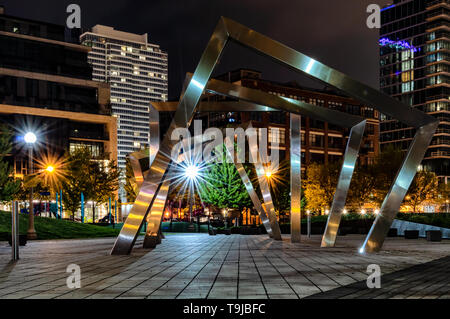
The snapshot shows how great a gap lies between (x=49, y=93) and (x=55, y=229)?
59848 mm

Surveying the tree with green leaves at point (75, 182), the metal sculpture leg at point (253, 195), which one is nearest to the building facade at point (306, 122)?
the tree with green leaves at point (75, 182)

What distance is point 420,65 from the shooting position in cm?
14938

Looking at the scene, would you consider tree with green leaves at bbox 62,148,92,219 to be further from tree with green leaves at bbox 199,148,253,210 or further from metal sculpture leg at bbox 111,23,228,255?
metal sculpture leg at bbox 111,23,228,255

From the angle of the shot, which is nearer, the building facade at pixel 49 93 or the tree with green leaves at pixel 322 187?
the tree with green leaves at pixel 322 187

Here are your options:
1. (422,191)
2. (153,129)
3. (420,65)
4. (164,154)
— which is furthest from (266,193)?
(420,65)

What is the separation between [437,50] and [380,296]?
151287mm

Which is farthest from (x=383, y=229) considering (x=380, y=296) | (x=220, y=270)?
(x=380, y=296)

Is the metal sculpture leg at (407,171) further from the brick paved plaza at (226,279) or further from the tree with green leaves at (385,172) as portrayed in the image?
the tree with green leaves at (385,172)

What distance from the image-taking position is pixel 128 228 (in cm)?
1795

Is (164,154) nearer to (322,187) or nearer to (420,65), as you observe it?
(322,187)

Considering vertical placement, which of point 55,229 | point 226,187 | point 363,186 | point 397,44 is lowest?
point 55,229

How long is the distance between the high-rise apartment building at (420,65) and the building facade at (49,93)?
86.0m

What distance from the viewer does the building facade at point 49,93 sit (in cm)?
8688

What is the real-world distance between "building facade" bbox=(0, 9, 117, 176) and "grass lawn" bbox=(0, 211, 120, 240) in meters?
39.1
